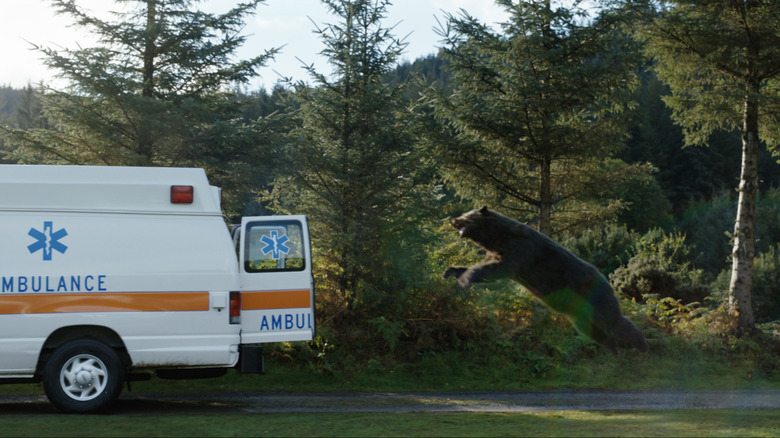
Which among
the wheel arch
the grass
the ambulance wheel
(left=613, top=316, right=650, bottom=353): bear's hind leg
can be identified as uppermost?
(left=613, top=316, right=650, bottom=353): bear's hind leg

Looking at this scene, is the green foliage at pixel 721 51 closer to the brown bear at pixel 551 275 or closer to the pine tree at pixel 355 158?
the pine tree at pixel 355 158

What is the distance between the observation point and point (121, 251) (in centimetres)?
786

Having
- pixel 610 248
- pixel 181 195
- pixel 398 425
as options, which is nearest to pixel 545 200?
pixel 398 425

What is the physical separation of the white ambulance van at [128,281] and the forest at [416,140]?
145 inches

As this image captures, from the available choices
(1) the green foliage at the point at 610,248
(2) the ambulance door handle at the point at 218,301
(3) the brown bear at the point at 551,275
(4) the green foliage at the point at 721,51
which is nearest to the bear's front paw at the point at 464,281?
(3) the brown bear at the point at 551,275

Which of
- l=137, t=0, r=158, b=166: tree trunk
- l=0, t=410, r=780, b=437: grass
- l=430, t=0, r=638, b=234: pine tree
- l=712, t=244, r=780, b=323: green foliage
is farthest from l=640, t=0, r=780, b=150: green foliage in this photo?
l=712, t=244, r=780, b=323: green foliage

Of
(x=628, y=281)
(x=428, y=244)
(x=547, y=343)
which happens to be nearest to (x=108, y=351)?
(x=428, y=244)

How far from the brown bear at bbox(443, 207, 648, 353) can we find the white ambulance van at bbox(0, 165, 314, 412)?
193 inches

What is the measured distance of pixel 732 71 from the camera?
13625 millimetres

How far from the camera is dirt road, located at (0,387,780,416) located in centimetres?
916

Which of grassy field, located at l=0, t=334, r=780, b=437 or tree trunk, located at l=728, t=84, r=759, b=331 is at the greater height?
tree trunk, located at l=728, t=84, r=759, b=331

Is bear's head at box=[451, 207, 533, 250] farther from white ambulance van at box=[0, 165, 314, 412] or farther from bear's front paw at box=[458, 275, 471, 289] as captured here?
white ambulance van at box=[0, 165, 314, 412]

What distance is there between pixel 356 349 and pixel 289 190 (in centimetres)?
330

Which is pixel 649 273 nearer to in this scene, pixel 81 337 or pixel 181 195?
pixel 181 195
